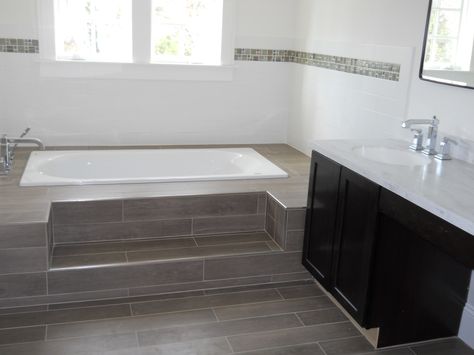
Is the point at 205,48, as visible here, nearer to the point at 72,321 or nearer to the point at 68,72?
the point at 68,72

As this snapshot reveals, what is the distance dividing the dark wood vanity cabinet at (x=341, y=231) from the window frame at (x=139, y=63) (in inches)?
70.6

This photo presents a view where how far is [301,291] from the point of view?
9.69ft

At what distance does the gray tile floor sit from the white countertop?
2.64ft

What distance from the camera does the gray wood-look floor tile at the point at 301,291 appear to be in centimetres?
291

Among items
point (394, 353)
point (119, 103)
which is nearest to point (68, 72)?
point (119, 103)

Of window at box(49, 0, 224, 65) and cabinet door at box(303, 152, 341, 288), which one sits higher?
window at box(49, 0, 224, 65)

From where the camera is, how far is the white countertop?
1834 mm

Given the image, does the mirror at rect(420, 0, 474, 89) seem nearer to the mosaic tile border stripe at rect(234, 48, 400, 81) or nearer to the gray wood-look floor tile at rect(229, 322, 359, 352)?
the mosaic tile border stripe at rect(234, 48, 400, 81)

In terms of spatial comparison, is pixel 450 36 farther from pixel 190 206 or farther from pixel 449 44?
pixel 190 206

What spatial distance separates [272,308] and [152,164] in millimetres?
1606

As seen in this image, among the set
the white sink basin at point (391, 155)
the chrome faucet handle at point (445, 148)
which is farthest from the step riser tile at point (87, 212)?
the chrome faucet handle at point (445, 148)

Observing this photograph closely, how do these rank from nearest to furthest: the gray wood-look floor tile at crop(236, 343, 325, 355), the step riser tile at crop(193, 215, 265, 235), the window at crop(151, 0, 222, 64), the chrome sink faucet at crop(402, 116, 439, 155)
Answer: the gray wood-look floor tile at crop(236, 343, 325, 355), the chrome sink faucet at crop(402, 116, 439, 155), the step riser tile at crop(193, 215, 265, 235), the window at crop(151, 0, 222, 64)

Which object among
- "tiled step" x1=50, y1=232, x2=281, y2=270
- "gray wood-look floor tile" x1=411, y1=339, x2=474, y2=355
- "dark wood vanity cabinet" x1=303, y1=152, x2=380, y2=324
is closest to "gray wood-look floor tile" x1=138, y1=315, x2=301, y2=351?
"dark wood vanity cabinet" x1=303, y1=152, x2=380, y2=324

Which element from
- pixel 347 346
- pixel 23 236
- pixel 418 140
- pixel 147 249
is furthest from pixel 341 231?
pixel 23 236
